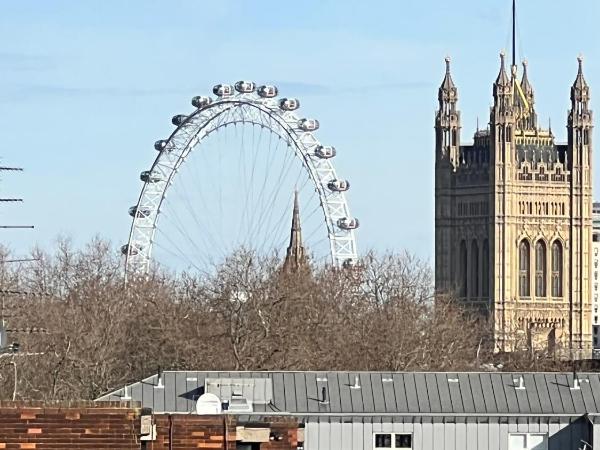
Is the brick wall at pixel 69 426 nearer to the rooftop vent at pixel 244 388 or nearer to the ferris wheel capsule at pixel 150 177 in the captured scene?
the rooftop vent at pixel 244 388

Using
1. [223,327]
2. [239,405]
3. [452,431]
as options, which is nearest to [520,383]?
[452,431]

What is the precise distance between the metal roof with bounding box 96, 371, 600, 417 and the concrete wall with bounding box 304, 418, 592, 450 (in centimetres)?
38

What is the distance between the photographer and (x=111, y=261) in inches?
6447

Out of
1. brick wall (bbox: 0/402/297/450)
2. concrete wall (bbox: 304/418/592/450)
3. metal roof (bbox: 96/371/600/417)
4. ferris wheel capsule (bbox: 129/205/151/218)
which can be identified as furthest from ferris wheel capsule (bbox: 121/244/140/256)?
brick wall (bbox: 0/402/297/450)

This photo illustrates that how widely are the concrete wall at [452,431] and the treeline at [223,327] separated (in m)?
29.6

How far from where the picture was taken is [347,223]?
557 ft

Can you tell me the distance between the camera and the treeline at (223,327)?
107m

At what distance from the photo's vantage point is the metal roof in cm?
6519

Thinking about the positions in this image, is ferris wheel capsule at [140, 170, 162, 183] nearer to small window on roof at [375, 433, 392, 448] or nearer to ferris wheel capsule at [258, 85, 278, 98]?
ferris wheel capsule at [258, 85, 278, 98]

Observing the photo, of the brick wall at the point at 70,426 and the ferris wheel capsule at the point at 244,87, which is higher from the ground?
the ferris wheel capsule at the point at 244,87

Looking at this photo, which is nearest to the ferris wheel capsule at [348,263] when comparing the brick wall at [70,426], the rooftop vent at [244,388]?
the rooftop vent at [244,388]

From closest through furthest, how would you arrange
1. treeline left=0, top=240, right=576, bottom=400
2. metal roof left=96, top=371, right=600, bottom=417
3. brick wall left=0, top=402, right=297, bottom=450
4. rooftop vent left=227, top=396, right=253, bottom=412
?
brick wall left=0, top=402, right=297, bottom=450 < rooftop vent left=227, top=396, right=253, bottom=412 < metal roof left=96, top=371, right=600, bottom=417 < treeline left=0, top=240, right=576, bottom=400

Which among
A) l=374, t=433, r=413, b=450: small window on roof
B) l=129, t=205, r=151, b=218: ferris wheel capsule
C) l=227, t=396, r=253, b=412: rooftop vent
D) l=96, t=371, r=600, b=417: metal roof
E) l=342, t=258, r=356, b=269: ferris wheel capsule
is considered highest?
l=129, t=205, r=151, b=218: ferris wheel capsule

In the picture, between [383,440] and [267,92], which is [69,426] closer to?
[383,440]
